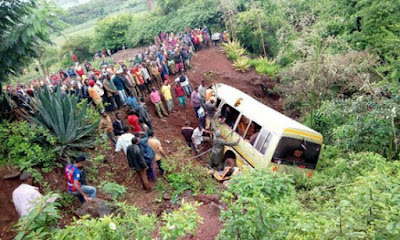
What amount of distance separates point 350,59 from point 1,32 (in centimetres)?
940

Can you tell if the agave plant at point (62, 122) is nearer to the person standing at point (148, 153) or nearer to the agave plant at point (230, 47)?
the person standing at point (148, 153)

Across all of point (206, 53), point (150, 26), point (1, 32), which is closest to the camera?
point (1, 32)

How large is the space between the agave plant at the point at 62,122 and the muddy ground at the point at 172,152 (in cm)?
63

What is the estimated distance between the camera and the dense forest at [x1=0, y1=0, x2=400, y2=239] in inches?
118

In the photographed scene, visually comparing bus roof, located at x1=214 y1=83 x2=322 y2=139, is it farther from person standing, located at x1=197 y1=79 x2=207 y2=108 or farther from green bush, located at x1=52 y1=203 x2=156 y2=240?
green bush, located at x1=52 y1=203 x2=156 y2=240

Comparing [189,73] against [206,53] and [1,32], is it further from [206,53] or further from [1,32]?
[1,32]

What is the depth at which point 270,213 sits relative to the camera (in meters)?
3.16

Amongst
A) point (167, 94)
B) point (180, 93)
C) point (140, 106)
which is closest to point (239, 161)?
point (140, 106)

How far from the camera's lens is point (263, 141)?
7.17 meters

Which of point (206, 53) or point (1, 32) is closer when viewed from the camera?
point (1, 32)

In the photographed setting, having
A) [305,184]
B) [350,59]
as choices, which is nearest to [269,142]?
[305,184]

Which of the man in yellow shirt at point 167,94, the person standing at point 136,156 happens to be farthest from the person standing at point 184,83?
the person standing at point 136,156

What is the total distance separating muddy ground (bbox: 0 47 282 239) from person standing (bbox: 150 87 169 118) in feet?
0.99

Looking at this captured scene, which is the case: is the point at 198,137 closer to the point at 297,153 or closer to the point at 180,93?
the point at 297,153
